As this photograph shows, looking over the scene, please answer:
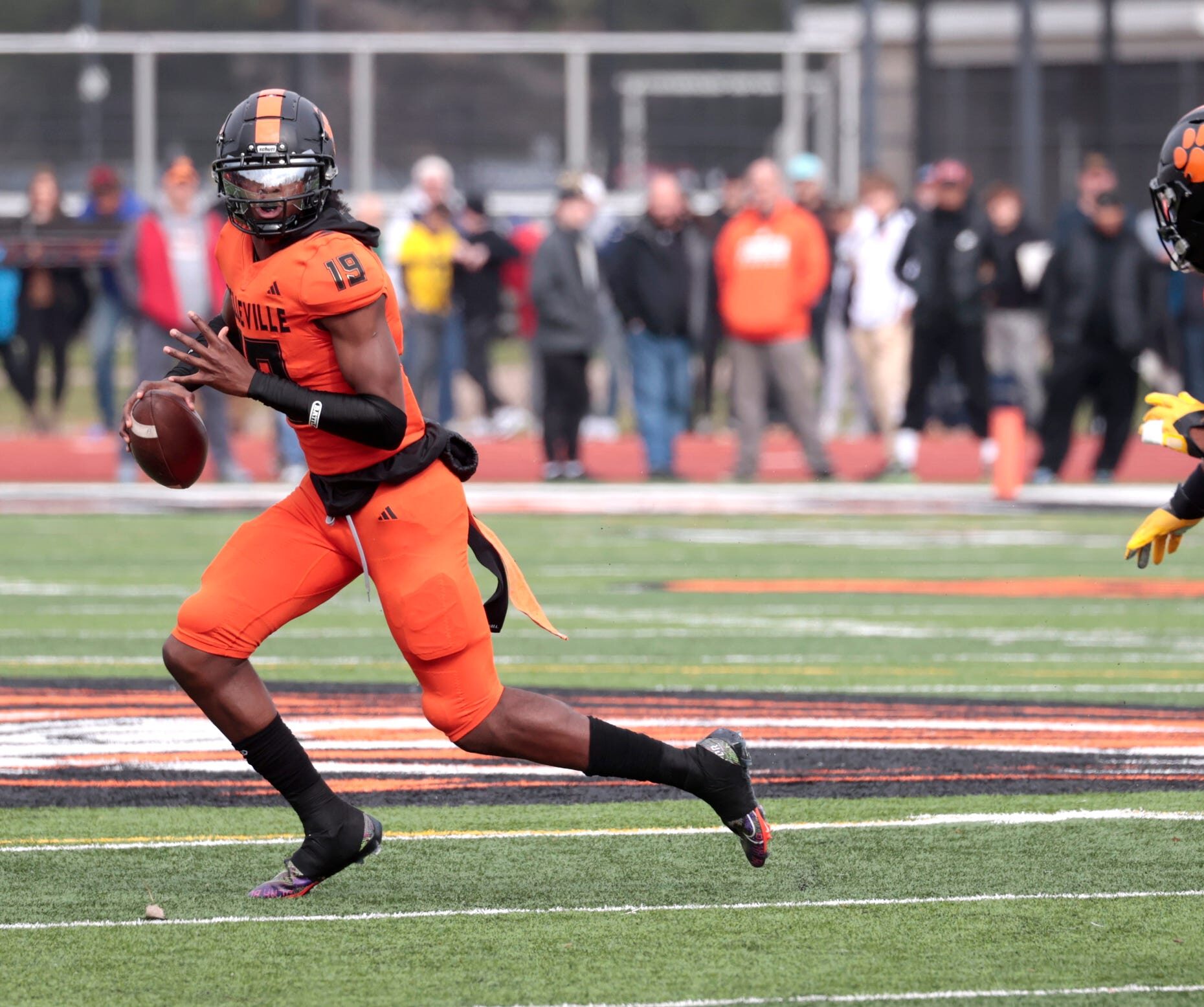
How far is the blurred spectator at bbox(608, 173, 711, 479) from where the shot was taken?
16.5 meters

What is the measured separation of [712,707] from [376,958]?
330 centimetres

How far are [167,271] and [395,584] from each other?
35.0ft

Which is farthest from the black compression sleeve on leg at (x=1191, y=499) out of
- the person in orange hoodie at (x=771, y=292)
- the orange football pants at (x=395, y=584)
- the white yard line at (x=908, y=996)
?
the person in orange hoodie at (x=771, y=292)

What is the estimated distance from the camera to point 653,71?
2228 centimetres

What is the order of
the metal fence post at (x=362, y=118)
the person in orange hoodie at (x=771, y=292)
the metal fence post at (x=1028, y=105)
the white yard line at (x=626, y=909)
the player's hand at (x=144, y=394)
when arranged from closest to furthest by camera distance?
the white yard line at (x=626, y=909), the player's hand at (x=144, y=394), the person in orange hoodie at (x=771, y=292), the metal fence post at (x=362, y=118), the metal fence post at (x=1028, y=105)

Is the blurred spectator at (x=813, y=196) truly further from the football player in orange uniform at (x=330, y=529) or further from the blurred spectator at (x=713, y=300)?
the football player in orange uniform at (x=330, y=529)

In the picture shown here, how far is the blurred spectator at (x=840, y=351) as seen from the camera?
18172 millimetres

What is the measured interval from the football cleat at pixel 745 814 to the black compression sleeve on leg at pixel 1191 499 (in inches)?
51.3

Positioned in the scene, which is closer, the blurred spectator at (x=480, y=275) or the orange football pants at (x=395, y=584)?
the orange football pants at (x=395, y=584)

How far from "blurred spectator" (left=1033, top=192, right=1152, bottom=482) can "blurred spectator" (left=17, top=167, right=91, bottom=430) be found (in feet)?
26.2

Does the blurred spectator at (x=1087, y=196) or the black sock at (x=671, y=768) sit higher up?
the blurred spectator at (x=1087, y=196)

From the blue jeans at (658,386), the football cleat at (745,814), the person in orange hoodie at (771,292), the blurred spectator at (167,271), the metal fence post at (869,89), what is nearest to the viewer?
the football cleat at (745,814)

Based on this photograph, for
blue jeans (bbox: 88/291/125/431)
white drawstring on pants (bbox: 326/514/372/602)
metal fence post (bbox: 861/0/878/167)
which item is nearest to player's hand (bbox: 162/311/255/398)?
white drawstring on pants (bbox: 326/514/372/602)

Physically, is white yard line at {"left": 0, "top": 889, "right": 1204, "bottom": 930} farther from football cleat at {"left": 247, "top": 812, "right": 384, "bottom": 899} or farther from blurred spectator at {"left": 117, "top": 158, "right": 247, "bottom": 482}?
blurred spectator at {"left": 117, "top": 158, "right": 247, "bottom": 482}
